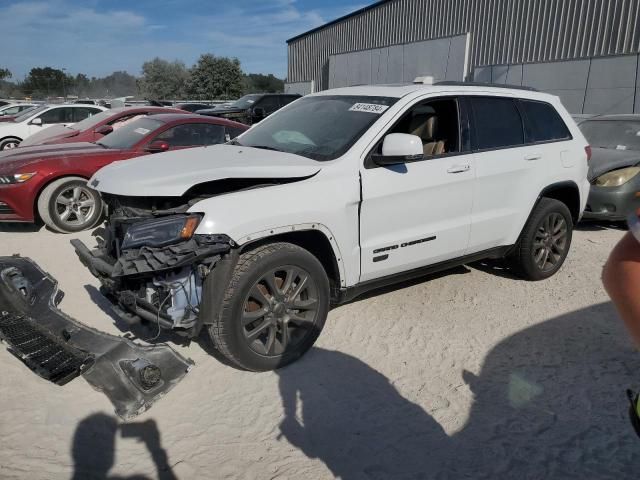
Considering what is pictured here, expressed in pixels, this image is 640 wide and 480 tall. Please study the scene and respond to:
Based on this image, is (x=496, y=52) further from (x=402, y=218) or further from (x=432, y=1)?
(x=402, y=218)

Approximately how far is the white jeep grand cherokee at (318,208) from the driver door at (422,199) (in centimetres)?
1

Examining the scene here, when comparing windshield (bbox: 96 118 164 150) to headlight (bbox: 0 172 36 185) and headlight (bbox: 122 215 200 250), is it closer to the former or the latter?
headlight (bbox: 0 172 36 185)

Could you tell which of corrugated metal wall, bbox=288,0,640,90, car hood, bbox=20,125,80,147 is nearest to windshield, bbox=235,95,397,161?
car hood, bbox=20,125,80,147

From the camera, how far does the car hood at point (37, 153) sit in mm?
6641

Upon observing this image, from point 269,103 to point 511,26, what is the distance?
31.2 ft

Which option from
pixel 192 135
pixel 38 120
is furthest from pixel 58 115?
pixel 192 135

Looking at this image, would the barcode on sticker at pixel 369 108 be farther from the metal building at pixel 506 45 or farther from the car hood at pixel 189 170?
the metal building at pixel 506 45

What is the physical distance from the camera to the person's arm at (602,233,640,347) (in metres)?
1.27

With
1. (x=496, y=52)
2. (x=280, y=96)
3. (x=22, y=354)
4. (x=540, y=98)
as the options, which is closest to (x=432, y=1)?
(x=496, y=52)

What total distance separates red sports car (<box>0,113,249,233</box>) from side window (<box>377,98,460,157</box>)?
383cm

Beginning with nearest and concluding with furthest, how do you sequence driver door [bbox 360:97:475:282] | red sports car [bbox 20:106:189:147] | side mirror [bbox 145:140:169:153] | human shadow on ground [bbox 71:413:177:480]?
human shadow on ground [bbox 71:413:177:480] → driver door [bbox 360:97:475:282] → side mirror [bbox 145:140:169:153] → red sports car [bbox 20:106:189:147]

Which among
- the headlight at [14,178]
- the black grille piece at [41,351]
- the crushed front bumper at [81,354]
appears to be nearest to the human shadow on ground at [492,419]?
the crushed front bumper at [81,354]

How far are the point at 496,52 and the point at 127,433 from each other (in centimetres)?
2031

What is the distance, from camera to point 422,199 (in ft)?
13.5
